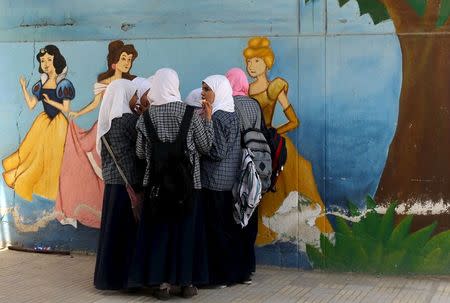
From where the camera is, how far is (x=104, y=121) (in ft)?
21.9

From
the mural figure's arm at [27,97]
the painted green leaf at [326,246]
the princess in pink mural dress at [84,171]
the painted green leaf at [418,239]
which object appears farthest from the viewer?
the mural figure's arm at [27,97]

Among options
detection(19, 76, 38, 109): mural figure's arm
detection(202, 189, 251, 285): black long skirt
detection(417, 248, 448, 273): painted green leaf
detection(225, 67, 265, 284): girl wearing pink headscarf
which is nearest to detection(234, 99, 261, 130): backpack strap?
detection(225, 67, 265, 284): girl wearing pink headscarf

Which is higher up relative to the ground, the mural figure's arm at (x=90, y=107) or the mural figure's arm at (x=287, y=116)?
the mural figure's arm at (x=90, y=107)

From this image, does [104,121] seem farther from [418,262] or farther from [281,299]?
[418,262]

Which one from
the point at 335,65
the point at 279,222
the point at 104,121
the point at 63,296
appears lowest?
the point at 63,296

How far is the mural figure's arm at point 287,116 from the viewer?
7.33 m

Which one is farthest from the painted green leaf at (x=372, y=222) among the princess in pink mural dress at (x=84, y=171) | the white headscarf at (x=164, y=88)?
the princess in pink mural dress at (x=84, y=171)

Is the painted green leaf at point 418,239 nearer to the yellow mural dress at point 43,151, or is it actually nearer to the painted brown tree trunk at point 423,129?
the painted brown tree trunk at point 423,129

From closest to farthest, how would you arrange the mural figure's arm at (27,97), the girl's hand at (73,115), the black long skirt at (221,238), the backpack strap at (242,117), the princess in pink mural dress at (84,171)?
the black long skirt at (221,238) < the backpack strap at (242,117) < the princess in pink mural dress at (84,171) < the girl's hand at (73,115) < the mural figure's arm at (27,97)

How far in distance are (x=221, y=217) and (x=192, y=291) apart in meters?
0.65

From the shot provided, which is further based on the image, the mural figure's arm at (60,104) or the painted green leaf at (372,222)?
the mural figure's arm at (60,104)

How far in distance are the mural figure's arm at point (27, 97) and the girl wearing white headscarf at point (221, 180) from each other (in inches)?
87.6

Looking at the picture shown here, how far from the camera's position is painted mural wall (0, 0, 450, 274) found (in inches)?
277

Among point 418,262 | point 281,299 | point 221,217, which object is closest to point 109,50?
point 221,217
